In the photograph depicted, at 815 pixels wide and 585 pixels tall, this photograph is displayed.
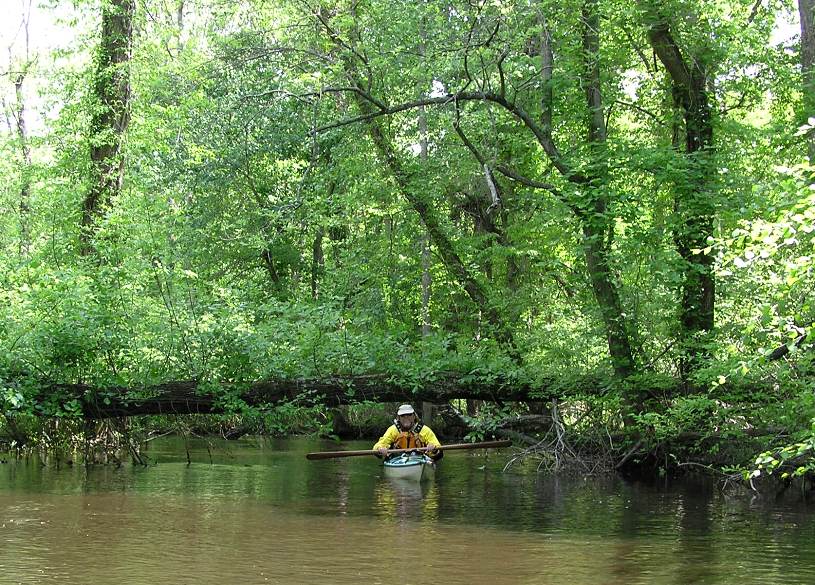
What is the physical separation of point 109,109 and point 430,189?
6.55m

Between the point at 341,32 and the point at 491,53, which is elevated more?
the point at 341,32

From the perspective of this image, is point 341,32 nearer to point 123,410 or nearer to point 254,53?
point 254,53

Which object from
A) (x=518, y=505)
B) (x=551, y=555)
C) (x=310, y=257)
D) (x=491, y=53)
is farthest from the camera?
(x=310, y=257)

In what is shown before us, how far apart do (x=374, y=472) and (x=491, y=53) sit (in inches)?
331

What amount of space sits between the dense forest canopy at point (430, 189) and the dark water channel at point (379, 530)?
1.46 metres

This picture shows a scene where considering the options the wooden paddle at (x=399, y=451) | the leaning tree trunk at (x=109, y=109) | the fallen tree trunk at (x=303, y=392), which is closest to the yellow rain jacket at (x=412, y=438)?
the wooden paddle at (x=399, y=451)

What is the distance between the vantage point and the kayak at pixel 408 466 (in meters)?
16.3

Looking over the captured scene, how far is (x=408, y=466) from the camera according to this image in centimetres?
1636

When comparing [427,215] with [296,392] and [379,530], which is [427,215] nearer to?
[296,392]

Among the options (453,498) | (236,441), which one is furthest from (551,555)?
(236,441)

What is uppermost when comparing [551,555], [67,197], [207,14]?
[207,14]

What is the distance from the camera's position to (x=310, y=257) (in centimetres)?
3039

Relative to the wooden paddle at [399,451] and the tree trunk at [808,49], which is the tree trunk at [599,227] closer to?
the wooden paddle at [399,451]

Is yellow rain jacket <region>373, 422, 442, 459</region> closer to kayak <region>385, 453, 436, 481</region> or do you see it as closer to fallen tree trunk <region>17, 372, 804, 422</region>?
kayak <region>385, 453, 436, 481</region>
